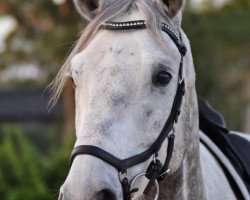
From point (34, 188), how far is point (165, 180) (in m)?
5.82

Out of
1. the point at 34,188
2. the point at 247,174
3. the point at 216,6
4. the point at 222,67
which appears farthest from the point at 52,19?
the point at 247,174

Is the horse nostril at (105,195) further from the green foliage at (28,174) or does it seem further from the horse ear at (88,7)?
the green foliage at (28,174)

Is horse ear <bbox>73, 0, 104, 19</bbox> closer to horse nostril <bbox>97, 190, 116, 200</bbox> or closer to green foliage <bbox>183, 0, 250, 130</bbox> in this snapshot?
horse nostril <bbox>97, 190, 116, 200</bbox>

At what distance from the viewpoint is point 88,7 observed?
420 centimetres

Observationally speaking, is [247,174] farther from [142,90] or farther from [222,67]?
[222,67]

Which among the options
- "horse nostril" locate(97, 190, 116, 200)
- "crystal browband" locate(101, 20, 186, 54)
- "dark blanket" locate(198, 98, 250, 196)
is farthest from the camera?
"dark blanket" locate(198, 98, 250, 196)

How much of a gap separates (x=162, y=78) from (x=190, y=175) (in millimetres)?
686

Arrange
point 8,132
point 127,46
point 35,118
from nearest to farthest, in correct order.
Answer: point 127,46 → point 8,132 → point 35,118

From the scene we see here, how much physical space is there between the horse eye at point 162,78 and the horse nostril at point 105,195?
0.64 metres

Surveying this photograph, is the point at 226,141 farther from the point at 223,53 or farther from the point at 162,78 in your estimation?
the point at 223,53

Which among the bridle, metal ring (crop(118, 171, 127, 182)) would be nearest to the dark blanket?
the bridle

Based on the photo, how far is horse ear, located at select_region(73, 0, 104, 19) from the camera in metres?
4.17

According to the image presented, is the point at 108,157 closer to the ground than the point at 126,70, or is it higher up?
closer to the ground

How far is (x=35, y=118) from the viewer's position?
36.1 metres
